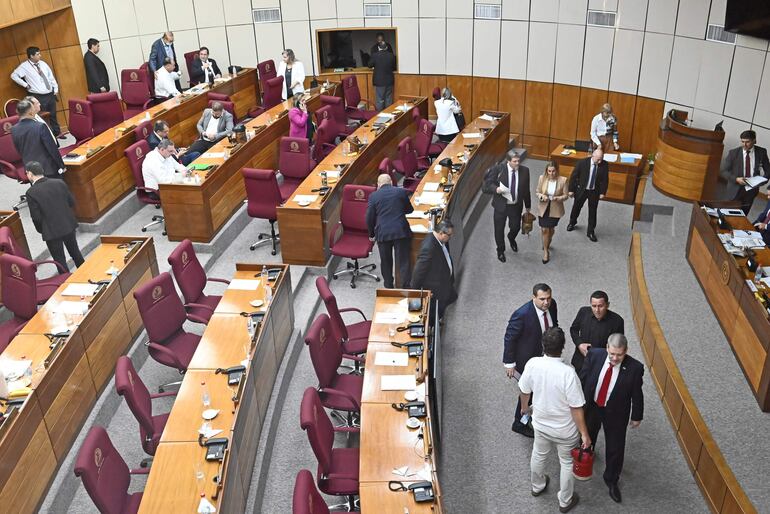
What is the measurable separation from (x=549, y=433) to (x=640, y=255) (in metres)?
4.28

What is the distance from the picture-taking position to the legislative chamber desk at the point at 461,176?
8.78 metres

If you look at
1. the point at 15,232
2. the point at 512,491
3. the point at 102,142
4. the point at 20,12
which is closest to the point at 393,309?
the point at 512,491

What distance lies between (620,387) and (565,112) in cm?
896

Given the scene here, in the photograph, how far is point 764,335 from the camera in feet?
20.0

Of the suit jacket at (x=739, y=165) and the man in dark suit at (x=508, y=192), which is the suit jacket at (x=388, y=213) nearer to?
the man in dark suit at (x=508, y=192)

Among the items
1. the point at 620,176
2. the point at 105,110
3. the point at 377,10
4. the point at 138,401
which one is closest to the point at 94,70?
the point at 105,110

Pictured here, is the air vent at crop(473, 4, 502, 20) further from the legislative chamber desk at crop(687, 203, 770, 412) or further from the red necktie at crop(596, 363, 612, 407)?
the red necktie at crop(596, 363, 612, 407)

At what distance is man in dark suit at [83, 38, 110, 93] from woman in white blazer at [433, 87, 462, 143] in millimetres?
6317

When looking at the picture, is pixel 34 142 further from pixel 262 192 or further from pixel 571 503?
pixel 571 503

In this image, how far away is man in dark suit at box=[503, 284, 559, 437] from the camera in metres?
6.03

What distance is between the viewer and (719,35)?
10.7 m

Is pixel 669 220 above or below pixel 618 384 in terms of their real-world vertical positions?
below

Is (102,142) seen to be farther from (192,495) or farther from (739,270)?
(739,270)

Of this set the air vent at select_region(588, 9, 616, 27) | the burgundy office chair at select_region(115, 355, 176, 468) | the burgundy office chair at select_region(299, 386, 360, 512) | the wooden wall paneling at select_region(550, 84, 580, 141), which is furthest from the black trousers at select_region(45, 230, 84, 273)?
the air vent at select_region(588, 9, 616, 27)
